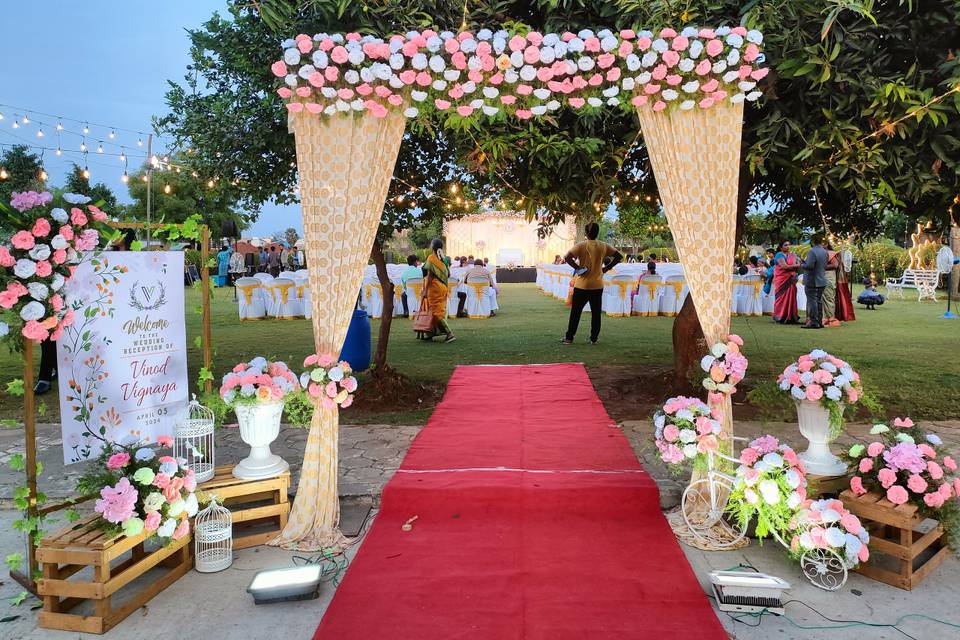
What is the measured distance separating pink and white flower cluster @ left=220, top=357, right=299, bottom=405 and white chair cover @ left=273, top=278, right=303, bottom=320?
9.74m

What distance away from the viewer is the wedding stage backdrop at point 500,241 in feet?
90.5

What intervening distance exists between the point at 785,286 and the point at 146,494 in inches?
472

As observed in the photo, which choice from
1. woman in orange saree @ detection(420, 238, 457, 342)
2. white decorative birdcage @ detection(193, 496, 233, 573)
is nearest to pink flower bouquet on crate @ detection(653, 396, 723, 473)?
white decorative birdcage @ detection(193, 496, 233, 573)

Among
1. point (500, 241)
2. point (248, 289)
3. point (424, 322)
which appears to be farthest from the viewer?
point (500, 241)

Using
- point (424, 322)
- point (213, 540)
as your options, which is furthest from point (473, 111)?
point (424, 322)

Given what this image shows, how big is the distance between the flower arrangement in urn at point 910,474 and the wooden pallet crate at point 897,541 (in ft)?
0.15

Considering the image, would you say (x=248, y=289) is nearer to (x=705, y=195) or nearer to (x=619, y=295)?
(x=619, y=295)

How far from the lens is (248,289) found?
41.9 feet

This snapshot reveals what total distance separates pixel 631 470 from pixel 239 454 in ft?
9.53

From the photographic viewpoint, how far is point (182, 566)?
121 inches

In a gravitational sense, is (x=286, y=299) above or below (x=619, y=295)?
below

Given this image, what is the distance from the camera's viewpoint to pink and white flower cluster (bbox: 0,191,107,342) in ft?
8.73

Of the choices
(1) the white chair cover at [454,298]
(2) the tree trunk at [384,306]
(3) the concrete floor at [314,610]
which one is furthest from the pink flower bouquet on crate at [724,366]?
(1) the white chair cover at [454,298]

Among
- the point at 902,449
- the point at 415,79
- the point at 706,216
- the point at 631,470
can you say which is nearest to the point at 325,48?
the point at 415,79
